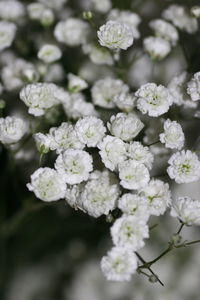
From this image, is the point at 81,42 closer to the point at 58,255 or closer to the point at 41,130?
the point at 41,130

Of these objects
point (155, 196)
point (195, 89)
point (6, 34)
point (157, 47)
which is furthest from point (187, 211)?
point (6, 34)

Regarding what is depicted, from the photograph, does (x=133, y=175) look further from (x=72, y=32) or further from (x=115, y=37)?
(x=72, y=32)

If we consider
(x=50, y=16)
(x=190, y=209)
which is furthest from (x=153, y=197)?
(x=50, y=16)

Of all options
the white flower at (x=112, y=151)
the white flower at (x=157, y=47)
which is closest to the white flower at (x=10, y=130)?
the white flower at (x=112, y=151)

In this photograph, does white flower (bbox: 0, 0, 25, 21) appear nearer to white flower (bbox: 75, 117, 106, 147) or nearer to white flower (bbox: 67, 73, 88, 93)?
white flower (bbox: 67, 73, 88, 93)

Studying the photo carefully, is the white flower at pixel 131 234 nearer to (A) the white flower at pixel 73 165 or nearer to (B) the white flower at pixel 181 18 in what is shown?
(A) the white flower at pixel 73 165
